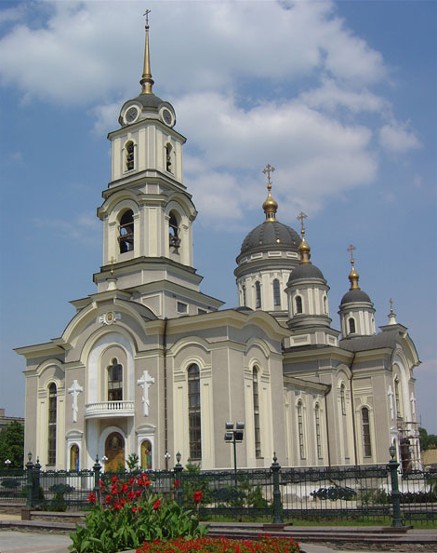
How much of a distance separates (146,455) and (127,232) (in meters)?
10.5

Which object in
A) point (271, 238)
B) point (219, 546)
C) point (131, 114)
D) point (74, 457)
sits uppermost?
point (131, 114)

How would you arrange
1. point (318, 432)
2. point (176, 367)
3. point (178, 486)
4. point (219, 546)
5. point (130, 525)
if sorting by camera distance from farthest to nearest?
point (318, 432) < point (176, 367) < point (178, 486) < point (130, 525) < point (219, 546)

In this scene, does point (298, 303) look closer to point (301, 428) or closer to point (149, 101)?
point (301, 428)

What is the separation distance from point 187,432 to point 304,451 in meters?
8.67

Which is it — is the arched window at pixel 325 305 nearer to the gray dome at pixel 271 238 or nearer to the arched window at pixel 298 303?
the arched window at pixel 298 303

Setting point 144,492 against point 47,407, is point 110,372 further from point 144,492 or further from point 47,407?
point 144,492

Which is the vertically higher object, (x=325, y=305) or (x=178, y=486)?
(x=325, y=305)

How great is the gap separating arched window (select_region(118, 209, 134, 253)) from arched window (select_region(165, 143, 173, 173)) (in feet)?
10.1

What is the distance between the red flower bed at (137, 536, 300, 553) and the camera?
355 inches

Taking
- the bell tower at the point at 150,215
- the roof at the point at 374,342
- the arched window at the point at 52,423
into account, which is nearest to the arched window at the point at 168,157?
the bell tower at the point at 150,215

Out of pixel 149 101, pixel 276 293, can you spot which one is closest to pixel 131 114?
pixel 149 101

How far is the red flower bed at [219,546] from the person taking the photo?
9.02m

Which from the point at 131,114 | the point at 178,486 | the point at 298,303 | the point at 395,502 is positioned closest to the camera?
the point at 395,502

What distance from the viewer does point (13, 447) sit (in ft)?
162
